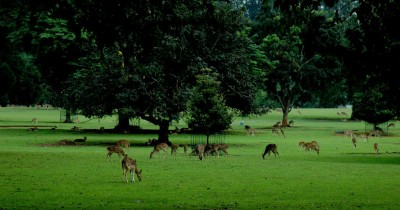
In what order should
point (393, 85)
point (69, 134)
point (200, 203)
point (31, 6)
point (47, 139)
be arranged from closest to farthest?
point (393, 85), point (31, 6), point (200, 203), point (47, 139), point (69, 134)

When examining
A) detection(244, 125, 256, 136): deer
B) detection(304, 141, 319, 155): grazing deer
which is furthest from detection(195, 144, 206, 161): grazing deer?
detection(244, 125, 256, 136): deer

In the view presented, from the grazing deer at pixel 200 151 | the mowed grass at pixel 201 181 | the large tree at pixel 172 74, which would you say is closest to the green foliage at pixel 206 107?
the mowed grass at pixel 201 181

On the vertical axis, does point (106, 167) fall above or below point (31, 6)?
below

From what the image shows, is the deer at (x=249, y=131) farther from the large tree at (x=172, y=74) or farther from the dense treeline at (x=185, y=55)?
the large tree at (x=172, y=74)

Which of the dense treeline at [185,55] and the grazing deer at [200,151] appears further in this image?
the grazing deer at [200,151]

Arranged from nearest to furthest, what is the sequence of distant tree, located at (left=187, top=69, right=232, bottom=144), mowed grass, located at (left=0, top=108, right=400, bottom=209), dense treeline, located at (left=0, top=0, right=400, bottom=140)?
dense treeline, located at (left=0, top=0, right=400, bottom=140)
mowed grass, located at (left=0, top=108, right=400, bottom=209)
distant tree, located at (left=187, top=69, right=232, bottom=144)

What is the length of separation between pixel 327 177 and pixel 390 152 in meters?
16.5

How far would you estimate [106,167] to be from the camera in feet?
95.0

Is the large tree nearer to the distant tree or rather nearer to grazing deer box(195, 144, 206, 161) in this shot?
the distant tree

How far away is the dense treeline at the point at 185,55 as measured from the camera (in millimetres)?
12852

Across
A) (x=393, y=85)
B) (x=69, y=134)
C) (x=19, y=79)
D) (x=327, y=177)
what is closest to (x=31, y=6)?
(x=393, y=85)

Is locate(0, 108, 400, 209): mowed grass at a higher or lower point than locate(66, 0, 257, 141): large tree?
lower

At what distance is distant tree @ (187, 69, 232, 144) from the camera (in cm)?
3944

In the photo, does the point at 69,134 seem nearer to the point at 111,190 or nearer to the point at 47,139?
the point at 47,139
